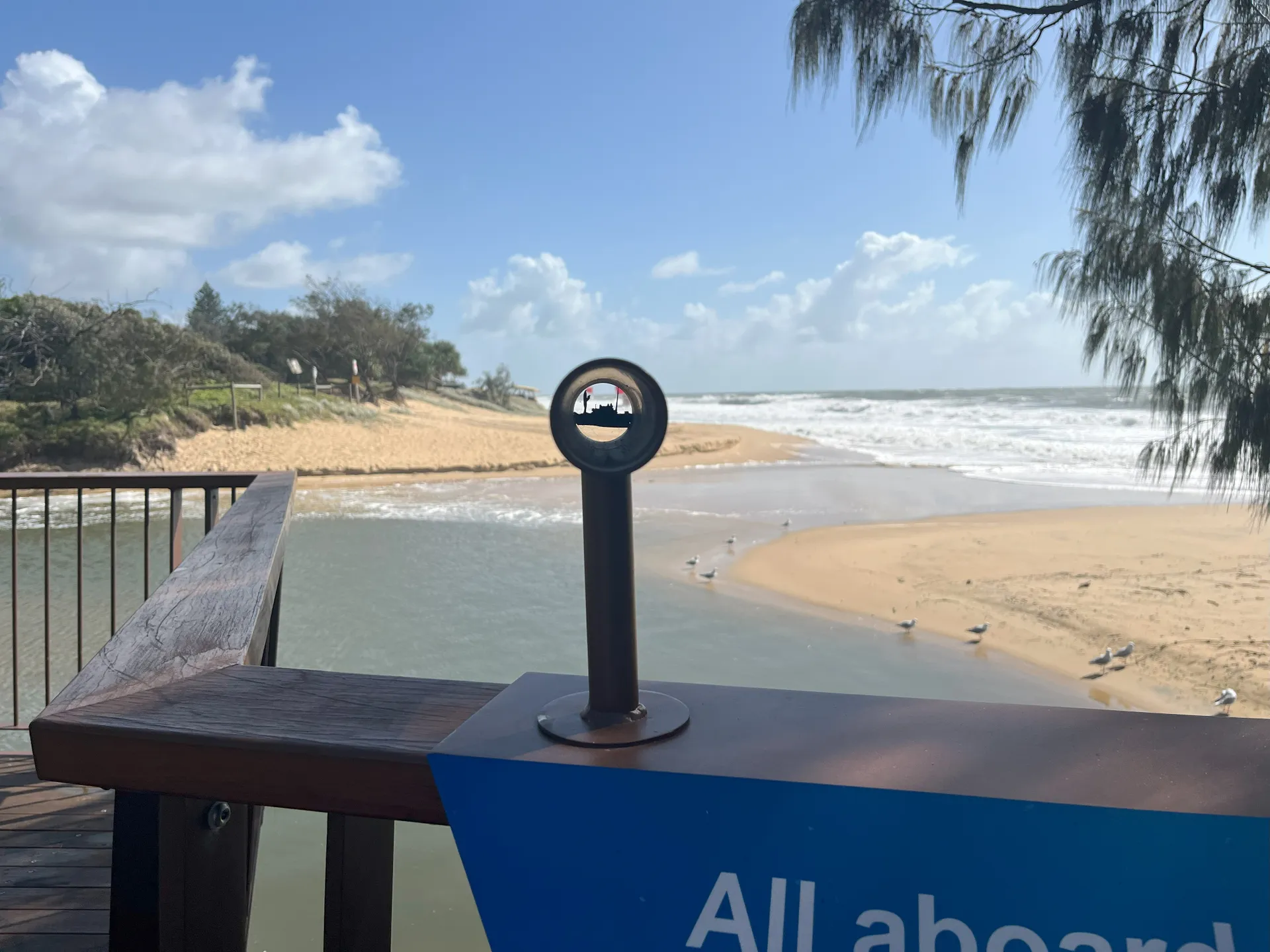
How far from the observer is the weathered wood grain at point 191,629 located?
2.92 feet

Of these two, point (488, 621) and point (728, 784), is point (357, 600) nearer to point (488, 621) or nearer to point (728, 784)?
point (488, 621)

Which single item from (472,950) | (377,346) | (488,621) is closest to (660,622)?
(488,621)

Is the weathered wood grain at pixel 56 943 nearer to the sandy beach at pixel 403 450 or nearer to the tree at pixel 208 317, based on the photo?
the sandy beach at pixel 403 450

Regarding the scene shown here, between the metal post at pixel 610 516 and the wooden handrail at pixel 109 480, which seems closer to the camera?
the metal post at pixel 610 516

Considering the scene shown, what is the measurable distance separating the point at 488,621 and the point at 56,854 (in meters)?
4.14

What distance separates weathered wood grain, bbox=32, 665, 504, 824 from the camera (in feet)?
2.47

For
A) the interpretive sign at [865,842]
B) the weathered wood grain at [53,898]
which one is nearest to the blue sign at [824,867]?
the interpretive sign at [865,842]

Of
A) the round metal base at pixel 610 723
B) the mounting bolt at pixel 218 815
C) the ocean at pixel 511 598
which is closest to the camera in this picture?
the round metal base at pixel 610 723

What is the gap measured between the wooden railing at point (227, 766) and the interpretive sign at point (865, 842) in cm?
9

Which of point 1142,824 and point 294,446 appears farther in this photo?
point 294,446

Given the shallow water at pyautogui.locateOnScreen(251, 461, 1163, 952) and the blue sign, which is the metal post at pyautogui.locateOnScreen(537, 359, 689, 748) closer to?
the blue sign

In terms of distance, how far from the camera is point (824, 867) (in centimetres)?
67

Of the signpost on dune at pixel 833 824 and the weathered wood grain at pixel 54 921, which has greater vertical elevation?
the signpost on dune at pixel 833 824

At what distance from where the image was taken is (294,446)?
16.9 metres
